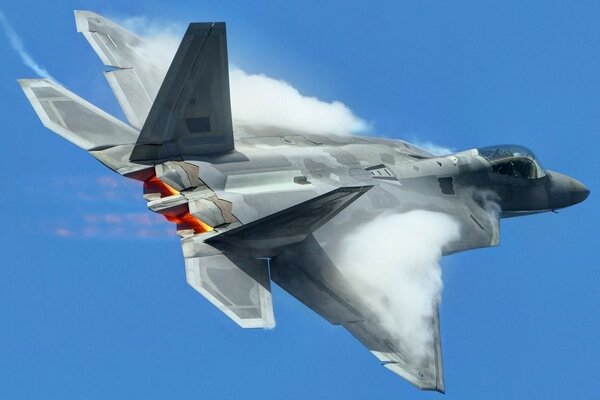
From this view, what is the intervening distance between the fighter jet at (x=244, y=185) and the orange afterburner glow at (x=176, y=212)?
0.02 metres

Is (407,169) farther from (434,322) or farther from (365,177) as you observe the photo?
(434,322)

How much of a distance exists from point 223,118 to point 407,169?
4343mm

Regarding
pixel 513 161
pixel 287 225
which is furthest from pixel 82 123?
pixel 513 161

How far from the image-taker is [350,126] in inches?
1086

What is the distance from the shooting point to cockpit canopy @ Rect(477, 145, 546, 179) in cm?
2622

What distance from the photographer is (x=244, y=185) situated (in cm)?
2241

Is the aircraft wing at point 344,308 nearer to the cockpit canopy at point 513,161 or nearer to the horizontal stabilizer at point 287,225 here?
the horizontal stabilizer at point 287,225

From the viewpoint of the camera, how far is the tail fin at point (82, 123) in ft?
72.8

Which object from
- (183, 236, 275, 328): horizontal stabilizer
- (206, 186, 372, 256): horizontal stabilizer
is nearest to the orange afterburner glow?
(183, 236, 275, 328): horizontal stabilizer

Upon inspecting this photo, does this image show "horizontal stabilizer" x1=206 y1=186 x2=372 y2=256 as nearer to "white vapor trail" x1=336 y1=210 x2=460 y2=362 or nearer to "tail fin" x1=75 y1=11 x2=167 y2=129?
"white vapor trail" x1=336 y1=210 x2=460 y2=362

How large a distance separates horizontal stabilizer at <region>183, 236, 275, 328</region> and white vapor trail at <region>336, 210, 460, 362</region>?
220 centimetres

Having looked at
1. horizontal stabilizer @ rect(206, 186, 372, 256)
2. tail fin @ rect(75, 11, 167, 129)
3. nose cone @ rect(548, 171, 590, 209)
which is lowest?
horizontal stabilizer @ rect(206, 186, 372, 256)

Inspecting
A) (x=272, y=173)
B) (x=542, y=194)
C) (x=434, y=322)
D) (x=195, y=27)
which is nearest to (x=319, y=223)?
(x=272, y=173)

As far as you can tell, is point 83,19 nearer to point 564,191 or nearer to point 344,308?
point 344,308
